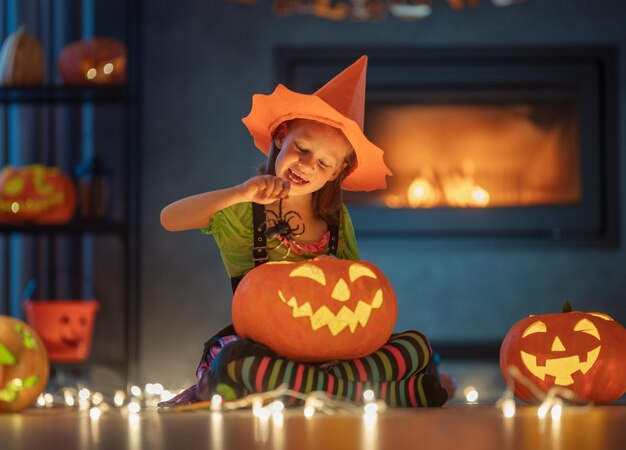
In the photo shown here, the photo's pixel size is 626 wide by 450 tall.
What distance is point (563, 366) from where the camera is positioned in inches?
63.2

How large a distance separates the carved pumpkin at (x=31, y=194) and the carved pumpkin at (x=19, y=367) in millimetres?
1941

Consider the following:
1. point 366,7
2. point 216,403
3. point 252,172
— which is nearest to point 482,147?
point 366,7

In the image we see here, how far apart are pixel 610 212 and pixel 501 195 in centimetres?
42

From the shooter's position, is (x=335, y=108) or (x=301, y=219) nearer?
(x=335, y=108)

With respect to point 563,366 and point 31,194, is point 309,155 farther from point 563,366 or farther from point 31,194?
point 31,194

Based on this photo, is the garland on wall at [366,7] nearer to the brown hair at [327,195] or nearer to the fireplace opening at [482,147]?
the fireplace opening at [482,147]

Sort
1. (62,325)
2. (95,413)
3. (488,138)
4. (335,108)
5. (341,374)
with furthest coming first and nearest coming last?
(488,138) → (62,325) → (335,108) → (341,374) → (95,413)

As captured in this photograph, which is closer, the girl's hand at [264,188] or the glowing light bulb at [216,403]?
the glowing light bulb at [216,403]

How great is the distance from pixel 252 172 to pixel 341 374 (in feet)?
8.23

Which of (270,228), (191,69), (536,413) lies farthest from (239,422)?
(191,69)

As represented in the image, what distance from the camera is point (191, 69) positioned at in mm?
4047

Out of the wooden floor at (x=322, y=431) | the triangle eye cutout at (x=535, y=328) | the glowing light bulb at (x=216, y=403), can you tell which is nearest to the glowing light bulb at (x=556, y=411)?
the wooden floor at (x=322, y=431)

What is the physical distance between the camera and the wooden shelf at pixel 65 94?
371 cm

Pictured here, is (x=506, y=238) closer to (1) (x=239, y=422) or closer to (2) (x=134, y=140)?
(2) (x=134, y=140)
